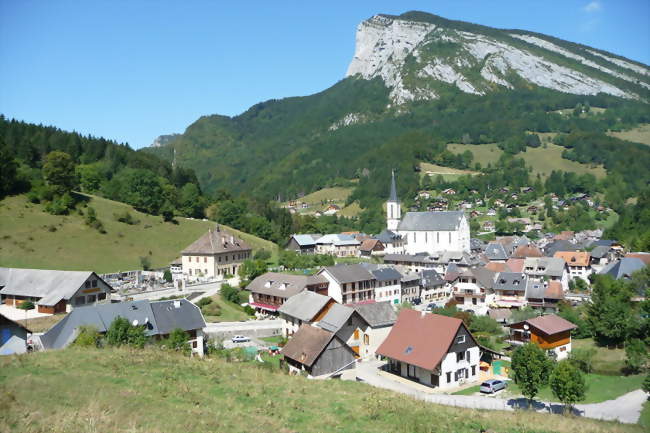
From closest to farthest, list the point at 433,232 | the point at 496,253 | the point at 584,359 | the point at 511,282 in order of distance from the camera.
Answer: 1. the point at 584,359
2. the point at 511,282
3. the point at 496,253
4. the point at 433,232

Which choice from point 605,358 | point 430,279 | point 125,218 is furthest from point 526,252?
point 125,218

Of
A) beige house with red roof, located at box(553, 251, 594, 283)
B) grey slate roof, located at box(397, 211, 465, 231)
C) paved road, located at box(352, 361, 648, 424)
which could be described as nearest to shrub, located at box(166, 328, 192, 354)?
paved road, located at box(352, 361, 648, 424)

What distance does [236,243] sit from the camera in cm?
7031

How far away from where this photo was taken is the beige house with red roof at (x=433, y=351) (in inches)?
1257

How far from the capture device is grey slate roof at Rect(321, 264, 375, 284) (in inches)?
2079

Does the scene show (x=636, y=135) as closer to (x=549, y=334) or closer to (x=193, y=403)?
(x=549, y=334)

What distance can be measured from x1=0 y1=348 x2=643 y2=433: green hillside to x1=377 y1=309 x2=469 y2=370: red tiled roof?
443 inches

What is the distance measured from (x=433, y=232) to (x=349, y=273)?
142 ft

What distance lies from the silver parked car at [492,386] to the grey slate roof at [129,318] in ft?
63.1

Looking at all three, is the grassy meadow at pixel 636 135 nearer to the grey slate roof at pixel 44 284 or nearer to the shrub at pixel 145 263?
the shrub at pixel 145 263

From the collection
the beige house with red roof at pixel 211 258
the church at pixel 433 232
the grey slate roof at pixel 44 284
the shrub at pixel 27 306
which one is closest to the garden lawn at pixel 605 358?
the grey slate roof at pixel 44 284

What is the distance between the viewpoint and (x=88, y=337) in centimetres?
2697

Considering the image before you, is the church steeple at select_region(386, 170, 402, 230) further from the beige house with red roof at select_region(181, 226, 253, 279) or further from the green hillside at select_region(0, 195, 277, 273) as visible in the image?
the beige house with red roof at select_region(181, 226, 253, 279)

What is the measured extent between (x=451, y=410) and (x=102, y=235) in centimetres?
6114
